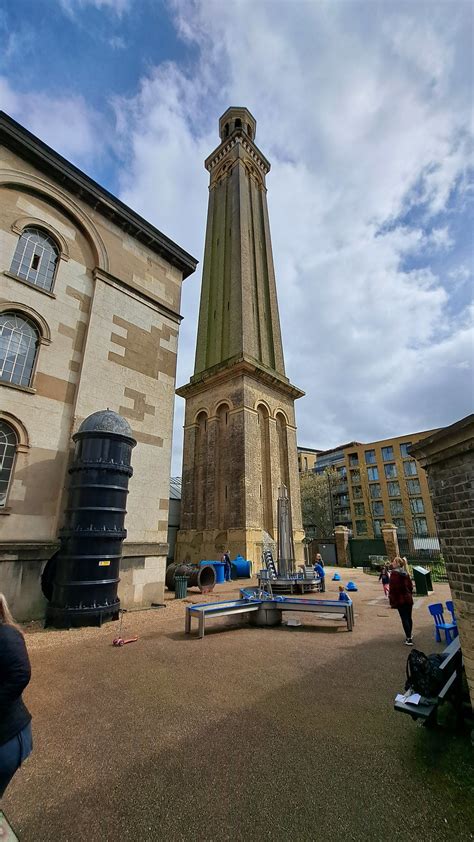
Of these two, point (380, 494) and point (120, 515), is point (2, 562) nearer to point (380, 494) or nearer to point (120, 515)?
point (120, 515)

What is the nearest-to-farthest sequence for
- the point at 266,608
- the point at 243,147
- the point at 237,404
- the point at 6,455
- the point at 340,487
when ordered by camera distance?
the point at 266,608
the point at 6,455
the point at 237,404
the point at 243,147
the point at 340,487

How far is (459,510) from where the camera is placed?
147 inches

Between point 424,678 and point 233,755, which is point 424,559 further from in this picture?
point 233,755

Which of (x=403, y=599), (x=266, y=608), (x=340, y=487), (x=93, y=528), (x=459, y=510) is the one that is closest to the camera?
(x=459, y=510)

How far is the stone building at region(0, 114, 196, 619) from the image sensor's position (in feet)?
30.0

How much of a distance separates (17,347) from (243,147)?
3744 centimetres

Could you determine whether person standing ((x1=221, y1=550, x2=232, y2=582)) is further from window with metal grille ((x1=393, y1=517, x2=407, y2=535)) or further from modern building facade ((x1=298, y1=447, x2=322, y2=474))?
modern building facade ((x1=298, y1=447, x2=322, y2=474))

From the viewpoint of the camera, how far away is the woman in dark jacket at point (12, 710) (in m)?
2.20

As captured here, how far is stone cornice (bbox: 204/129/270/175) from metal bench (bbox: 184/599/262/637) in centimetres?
4234

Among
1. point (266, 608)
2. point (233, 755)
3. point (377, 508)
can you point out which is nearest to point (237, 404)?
point (266, 608)

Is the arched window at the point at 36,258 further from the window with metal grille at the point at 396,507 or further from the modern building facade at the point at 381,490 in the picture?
the window with metal grille at the point at 396,507

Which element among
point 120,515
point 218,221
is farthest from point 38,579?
point 218,221

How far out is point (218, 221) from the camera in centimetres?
3347

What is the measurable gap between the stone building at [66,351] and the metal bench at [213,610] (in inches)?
137
